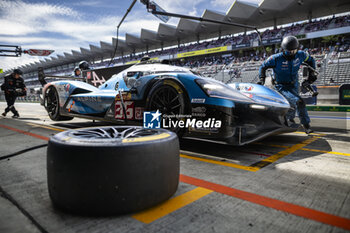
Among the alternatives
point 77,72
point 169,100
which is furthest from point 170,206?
point 77,72

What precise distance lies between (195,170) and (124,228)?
1176mm

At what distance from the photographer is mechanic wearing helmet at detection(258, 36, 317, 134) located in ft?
14.8

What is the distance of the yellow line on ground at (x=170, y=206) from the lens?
1.40 metres

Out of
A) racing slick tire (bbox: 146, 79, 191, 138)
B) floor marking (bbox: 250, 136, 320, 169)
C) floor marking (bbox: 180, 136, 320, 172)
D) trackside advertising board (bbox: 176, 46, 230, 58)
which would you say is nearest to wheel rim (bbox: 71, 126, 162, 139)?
floor marking (bbox: 180, 136, 320, 172)

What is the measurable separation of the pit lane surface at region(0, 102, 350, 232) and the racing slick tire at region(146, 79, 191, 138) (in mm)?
579

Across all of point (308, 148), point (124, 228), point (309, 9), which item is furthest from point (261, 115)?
point (309, 9)

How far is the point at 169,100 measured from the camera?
3.33 meters

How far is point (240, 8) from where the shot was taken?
38.4 m

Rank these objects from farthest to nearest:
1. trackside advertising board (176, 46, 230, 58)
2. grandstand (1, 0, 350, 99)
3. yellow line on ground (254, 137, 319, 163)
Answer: trackside advertising board (176, 46, 230, 58), grandstand (1, 0, 350, 99), yellow line on ground (254, 137, 319, 163)

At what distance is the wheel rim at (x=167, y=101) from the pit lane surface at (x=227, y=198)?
64cm

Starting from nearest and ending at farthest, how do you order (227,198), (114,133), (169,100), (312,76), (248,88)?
(227,198)
(114,133)
(169,100)
(248,88)
(312,76)

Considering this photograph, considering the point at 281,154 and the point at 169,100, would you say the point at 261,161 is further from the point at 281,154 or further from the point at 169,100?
the point at 169,100

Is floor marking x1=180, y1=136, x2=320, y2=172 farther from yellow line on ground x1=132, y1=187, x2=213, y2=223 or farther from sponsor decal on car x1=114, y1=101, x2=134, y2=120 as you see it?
sponsor decal on car x1=114, y1=101, x2=134, y2=120

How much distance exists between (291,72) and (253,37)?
3568 centimetres
